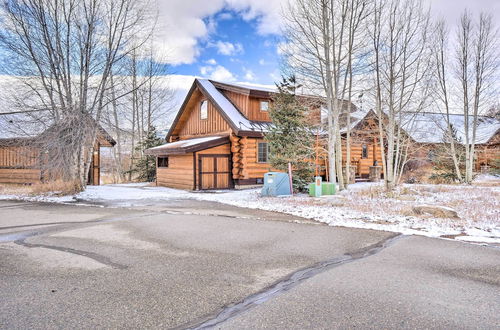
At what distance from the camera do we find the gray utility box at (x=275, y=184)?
576 inches

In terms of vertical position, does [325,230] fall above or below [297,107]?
below

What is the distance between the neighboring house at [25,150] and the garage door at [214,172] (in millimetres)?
5851

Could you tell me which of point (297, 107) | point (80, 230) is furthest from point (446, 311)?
point (297, 107)

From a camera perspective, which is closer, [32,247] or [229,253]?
[229,253]

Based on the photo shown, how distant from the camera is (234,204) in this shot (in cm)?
1223

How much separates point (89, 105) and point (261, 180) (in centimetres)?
1034

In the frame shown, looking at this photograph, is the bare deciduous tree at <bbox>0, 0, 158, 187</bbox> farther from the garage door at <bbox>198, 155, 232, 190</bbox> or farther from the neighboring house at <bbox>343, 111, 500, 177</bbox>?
the neighboring house at <bbox>343, 111, 500, 177</bbox>

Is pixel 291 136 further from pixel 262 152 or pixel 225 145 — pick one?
pixel 225 145

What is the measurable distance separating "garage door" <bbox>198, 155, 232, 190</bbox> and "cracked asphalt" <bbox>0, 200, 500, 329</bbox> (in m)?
11.6

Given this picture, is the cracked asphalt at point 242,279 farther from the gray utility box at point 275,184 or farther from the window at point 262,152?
the window at point 262,152

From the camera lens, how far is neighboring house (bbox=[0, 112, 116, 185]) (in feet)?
53.4

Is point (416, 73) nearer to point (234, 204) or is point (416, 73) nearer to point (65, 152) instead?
point (234, 204)

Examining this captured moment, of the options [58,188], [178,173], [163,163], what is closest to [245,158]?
[178,173]

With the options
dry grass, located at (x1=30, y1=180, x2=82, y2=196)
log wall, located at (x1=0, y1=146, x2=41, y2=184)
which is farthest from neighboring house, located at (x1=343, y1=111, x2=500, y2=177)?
log wall, located at (x1=0, y1=146, x2=41, y2=184)
